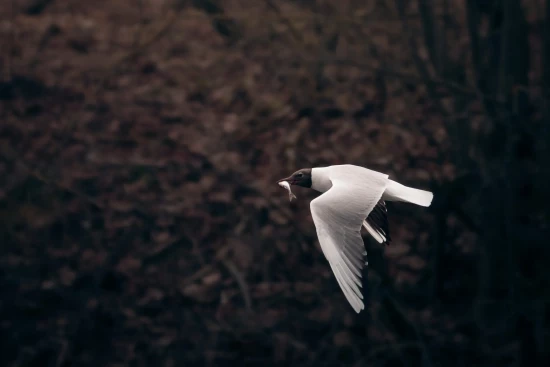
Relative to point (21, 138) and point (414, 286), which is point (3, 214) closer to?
point (21, 138)

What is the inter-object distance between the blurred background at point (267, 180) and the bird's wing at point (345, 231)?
2.58 m

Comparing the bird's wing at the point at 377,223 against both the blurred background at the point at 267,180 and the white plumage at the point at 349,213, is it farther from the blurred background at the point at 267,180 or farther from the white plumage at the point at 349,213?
the blurred background at the point at 267,180

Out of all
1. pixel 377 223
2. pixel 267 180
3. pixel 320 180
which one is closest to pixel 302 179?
pixel 320 180

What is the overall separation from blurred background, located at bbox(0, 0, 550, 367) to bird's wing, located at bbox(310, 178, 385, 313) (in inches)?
102

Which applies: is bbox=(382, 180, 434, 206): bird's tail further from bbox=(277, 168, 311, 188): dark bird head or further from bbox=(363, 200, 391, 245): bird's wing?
bbox=(277, 168, 311, 188): dark bird head

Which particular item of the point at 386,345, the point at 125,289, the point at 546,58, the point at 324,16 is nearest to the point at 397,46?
the point at 324,16

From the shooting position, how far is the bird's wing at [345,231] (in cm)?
306

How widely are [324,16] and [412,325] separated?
205 cm

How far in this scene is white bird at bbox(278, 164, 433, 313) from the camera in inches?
122

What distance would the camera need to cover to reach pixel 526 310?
20.1 ft

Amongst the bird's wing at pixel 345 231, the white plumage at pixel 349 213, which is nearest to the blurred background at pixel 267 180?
the white plumage at pixel 349 213

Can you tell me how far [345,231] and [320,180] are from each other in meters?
0.58

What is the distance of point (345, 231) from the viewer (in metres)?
3.18

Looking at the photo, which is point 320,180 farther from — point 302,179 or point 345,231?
point 345,231
